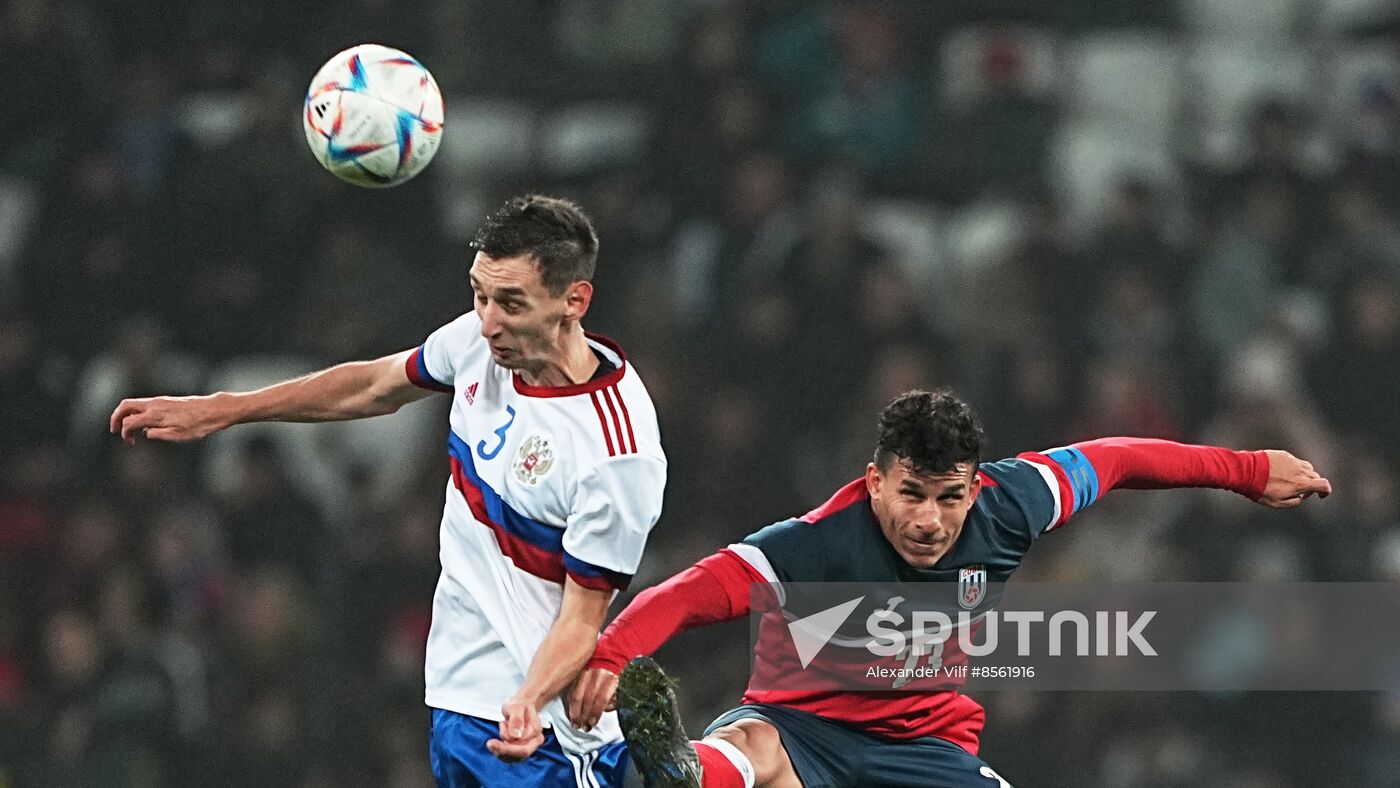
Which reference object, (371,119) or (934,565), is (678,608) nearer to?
(934,565)

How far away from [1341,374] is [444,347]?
4802 millimetres

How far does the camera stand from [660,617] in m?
4.15

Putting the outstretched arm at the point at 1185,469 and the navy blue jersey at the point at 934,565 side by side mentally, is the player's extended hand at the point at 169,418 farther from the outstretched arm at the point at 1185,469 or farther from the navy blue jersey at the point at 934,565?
the outstretched arm at the point at 1185,469

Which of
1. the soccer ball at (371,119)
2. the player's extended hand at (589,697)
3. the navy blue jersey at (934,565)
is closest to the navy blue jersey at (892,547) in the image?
the navy blue jersey at (934,565)

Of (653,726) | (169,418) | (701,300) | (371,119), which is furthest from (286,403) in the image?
(701,300)

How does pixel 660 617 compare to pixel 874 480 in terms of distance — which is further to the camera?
pixel 874 480

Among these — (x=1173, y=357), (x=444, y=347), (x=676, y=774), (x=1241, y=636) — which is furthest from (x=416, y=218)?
(x=676, y=774)

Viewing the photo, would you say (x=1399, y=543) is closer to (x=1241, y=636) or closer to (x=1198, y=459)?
(x=1241, y=636)

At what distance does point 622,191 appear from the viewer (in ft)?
28.3

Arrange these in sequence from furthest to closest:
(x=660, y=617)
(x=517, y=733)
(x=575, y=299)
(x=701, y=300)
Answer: (x=701, y=300)
(x=660, y=617)
(x=575, y=299)
(x=517, y=733)

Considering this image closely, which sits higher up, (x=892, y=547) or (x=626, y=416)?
(x=626, y=416)

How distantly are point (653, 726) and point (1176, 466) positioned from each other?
159 centimetres

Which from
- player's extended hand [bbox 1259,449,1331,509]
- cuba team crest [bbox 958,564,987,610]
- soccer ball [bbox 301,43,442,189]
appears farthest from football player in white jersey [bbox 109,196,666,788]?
player's extended hand [bbox 1259,449,1331,509]

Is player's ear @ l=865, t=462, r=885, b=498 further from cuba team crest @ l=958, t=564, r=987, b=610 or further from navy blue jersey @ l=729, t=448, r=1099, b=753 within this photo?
cuba team crest @ l=958, t=564, r=987, b=610
